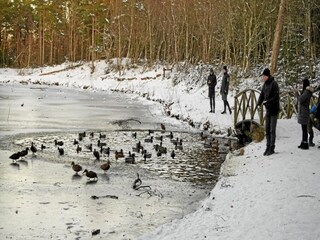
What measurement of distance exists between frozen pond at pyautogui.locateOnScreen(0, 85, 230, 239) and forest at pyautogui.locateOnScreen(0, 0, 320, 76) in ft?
37.6

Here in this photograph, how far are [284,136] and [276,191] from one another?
225 inches

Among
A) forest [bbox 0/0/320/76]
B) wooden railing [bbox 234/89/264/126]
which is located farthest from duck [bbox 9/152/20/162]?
forest [bbox 0/0/320/76]

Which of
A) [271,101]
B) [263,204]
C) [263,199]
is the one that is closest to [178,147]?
[271,101]

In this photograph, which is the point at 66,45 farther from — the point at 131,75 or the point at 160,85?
the point at 160,85

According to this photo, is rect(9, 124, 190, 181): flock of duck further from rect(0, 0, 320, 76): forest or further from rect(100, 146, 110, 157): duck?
rect(0, 0, 320, 76): forest

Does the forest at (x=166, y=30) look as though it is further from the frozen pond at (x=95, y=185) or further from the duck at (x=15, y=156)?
the duck at (x=15, y=156)

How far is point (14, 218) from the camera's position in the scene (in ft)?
27.3

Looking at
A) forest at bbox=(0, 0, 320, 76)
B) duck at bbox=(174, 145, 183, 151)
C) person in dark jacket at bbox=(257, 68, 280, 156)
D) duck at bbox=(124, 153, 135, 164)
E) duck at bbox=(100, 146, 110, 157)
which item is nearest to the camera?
person in dark jacket at bbox=(257, 68, 280, 156)

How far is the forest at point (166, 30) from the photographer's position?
30.1 meters

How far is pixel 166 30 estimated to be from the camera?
179 ft

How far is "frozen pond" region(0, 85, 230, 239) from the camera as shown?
26.6 feet

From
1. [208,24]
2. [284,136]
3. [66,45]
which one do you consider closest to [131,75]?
[208,24]

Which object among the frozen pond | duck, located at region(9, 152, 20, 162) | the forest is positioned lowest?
the frozen pond

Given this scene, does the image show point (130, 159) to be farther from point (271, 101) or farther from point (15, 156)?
point (271, 101)
